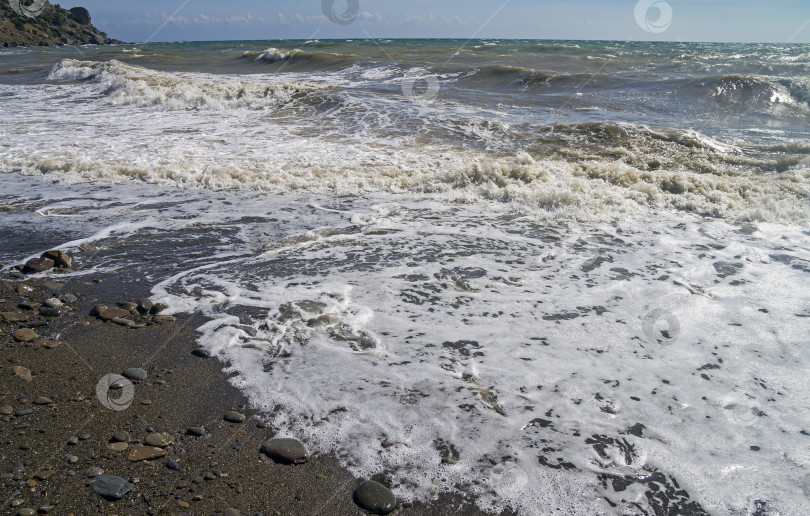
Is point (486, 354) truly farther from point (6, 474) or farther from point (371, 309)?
point (6, 474)

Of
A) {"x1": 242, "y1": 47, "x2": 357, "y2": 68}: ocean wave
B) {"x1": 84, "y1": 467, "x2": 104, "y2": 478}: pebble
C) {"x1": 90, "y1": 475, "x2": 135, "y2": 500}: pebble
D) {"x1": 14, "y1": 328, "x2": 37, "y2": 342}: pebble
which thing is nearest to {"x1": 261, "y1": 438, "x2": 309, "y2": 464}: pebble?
{"x1": 90, "y1": 475, "x2": 135, "y2": 500}: pebble

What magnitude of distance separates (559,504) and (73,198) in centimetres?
705

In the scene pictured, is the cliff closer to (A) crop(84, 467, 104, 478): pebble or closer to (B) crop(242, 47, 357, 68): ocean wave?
(B) crop(242, 47, 357, 68): ocean wave

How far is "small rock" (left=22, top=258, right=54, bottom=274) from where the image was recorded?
4.52 metres

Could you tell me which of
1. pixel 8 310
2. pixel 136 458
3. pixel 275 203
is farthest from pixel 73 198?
pixel 136 458

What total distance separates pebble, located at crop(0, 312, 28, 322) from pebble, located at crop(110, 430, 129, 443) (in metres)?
1.79

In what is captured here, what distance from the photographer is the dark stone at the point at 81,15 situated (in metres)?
71.9

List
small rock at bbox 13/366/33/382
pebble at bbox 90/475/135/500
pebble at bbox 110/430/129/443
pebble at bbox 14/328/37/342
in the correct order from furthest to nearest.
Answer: pebble at bbox 14/328/37/342 < small rock at bbox 13/366/33/382 < pebble at bbox 110/430/129/443 < pebble at bbox 90/475/135/500

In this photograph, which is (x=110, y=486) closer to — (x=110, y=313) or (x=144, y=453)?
(x=144, y=453)

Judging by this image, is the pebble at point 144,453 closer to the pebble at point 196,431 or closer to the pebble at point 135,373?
the pebble at point 196,431

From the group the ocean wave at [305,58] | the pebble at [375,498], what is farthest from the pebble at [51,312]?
the ocean wave at [305,58]

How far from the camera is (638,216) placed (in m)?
6.56

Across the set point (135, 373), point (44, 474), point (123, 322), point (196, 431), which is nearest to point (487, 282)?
point (196, 431)

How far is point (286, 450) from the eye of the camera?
2580 mm
